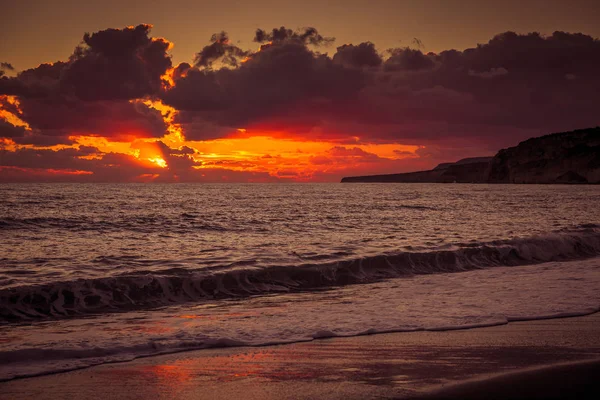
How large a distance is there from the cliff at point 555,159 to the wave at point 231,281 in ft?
545

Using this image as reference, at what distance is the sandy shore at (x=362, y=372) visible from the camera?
5.16 m

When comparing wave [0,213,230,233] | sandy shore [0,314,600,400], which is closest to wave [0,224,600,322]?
sandy shore [0,314,600,400]

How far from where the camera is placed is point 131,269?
13.9 meters

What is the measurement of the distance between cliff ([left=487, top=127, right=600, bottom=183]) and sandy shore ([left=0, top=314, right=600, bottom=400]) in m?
179

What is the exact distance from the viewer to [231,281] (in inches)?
503

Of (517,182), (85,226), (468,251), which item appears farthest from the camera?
(517,182)

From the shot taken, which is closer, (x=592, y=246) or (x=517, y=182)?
(x=592, y=246)

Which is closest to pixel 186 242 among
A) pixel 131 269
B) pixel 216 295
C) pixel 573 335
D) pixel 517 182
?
pixel 131 269

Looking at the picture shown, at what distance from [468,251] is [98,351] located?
1410 cm

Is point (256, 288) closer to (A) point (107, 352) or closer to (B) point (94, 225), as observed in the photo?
(A) point (107, 352)

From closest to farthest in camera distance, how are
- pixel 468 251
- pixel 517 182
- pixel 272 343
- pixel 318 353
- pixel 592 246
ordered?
pixel 318 353
pixel 272 343
pixel 468 251
pixel 592 246
pixel 517 182

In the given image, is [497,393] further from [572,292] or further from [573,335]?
[572,292]

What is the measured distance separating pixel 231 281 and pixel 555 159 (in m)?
181

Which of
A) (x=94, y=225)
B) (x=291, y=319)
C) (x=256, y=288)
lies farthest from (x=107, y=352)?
(x=94, y=225)
